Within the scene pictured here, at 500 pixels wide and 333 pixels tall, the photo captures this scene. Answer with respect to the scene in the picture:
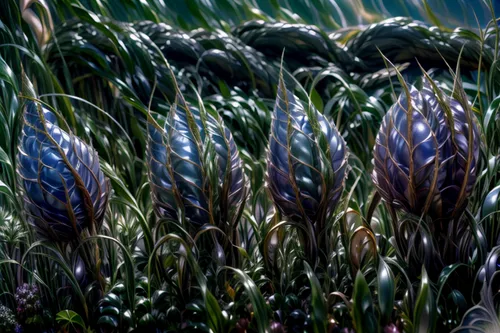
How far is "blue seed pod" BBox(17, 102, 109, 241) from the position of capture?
0.86 metres

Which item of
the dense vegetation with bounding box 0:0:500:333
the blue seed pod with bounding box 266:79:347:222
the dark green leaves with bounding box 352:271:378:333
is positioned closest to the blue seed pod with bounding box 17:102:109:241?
the dense vegetation with bounding box 0:0:500:333

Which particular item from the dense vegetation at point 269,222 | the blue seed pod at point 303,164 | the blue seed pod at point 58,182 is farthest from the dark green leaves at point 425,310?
the blue seed pod at point 58,182

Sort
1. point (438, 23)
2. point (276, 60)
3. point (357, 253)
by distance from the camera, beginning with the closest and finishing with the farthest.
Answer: point (357, 253), point (438, 23), point (276, 60)

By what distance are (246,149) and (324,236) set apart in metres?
0.37

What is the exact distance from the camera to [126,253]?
0.88 m

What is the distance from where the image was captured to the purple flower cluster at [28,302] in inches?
37.0

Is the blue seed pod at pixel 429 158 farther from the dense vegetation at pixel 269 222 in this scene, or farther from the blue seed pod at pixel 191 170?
the blue seed pod at pixel 191 170

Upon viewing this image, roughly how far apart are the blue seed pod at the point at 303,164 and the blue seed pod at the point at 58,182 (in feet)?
0.68

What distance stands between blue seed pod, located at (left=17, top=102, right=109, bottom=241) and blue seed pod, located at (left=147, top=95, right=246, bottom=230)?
72mm

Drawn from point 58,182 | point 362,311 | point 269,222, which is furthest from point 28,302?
point 362,311

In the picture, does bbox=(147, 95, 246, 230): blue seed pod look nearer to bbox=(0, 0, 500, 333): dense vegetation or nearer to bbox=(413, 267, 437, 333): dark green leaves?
bbox=(0, 0, 500, 333): dense vegetation

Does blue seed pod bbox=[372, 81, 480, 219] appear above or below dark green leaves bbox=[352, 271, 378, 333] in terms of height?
above

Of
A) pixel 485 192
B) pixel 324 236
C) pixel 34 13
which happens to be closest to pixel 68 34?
pixel 34 13

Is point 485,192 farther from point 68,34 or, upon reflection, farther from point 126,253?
point 68,34
